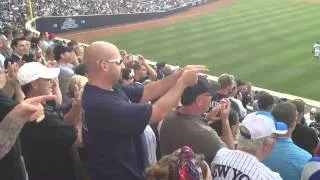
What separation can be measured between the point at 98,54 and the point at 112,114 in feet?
1.82

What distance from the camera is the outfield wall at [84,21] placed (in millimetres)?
31000

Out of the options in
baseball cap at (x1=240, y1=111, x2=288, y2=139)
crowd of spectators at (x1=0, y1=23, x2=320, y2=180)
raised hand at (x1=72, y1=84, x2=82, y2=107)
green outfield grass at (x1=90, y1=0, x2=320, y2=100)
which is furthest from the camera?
green outfield grass at (x1=90, y1=0, x2=320, y2=100)

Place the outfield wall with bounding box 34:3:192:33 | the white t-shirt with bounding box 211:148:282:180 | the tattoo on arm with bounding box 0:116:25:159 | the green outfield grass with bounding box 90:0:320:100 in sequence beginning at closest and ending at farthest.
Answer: the tattoo on arm with bounding box 0:116:25:159 < the white t-shirt with bounding box 211:148:282:180 < the green outfield grass with bounding box 90:0:320:100 < the outfield wall with bounding box 34:3:192:33

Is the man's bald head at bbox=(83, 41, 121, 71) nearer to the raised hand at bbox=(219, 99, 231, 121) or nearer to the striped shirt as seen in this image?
the raised hand at bbox=(219, 99, 231, 121)

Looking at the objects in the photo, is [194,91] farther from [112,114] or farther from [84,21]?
[84,21]

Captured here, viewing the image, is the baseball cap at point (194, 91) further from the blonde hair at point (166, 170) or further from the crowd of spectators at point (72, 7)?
the crowd of spectators at point (72, 7)

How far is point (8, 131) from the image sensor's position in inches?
131

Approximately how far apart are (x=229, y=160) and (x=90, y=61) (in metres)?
1.43

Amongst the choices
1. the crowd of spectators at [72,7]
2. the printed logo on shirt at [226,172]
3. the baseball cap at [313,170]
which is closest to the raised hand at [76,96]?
the printed logo on shirt at [226,172]

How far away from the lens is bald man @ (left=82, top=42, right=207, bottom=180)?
12.3ft

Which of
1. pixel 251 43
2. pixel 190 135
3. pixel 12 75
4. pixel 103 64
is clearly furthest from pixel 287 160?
pixel 251 43

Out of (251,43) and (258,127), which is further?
(251,43)

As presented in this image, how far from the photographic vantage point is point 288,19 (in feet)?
106

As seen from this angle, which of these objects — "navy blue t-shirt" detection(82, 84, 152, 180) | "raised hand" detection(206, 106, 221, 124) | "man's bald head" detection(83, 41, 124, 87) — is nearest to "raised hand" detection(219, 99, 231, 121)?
"raised hand" detection(206, 106, 221, 124)
